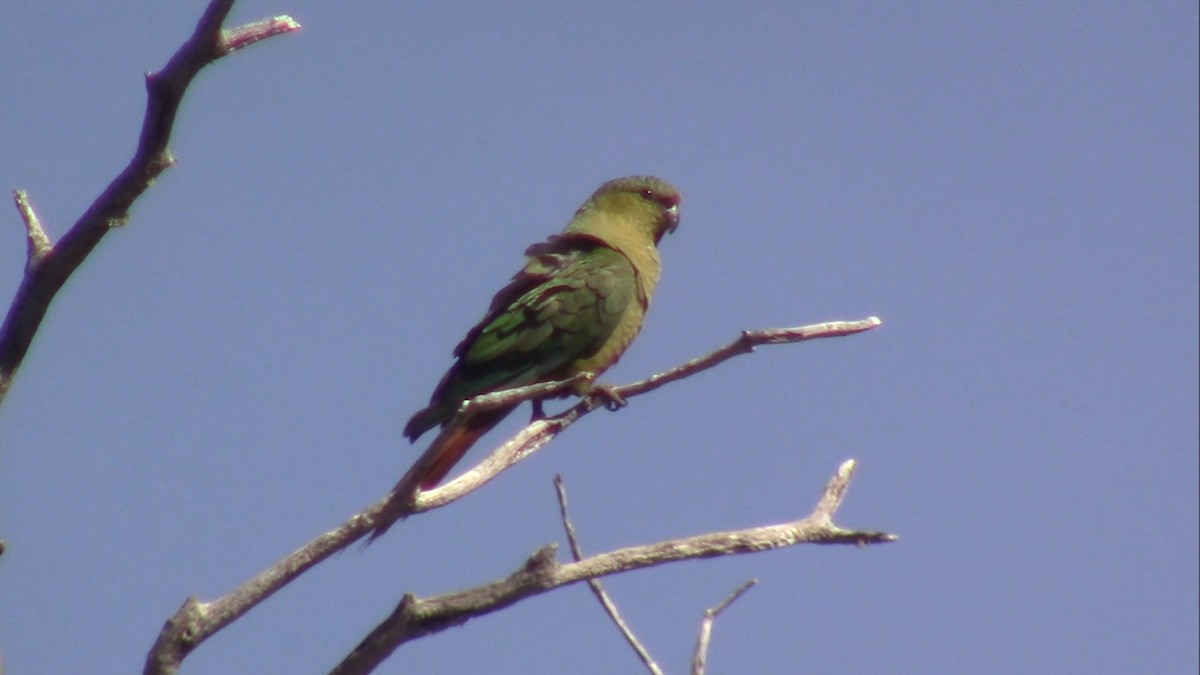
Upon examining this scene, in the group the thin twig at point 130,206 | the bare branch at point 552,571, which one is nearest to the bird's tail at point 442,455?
the bare branch at point 552,571

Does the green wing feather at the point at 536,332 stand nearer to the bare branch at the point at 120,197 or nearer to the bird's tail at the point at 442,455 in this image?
the bird's tail at the point at 442,455

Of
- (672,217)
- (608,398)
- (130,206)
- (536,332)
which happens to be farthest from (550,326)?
(130,206)

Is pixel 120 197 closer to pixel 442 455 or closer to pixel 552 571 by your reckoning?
pixel 552 571

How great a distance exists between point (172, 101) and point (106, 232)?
14.3 inches

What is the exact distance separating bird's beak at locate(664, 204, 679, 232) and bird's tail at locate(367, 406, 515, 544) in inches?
90.4

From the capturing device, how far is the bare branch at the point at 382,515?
2.95 metres

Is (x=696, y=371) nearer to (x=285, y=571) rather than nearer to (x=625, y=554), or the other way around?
(x=625, y=554)

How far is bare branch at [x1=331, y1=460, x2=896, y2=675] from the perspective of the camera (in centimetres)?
307

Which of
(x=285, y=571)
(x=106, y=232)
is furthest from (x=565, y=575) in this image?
(x=106, y=232)

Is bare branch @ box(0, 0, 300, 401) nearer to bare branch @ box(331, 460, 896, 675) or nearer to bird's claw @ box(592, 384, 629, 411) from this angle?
bare branch @ box(331, 460, 896, 675)

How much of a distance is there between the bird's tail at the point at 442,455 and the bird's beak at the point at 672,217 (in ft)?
7.53

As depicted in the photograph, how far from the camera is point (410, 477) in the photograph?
3.34m

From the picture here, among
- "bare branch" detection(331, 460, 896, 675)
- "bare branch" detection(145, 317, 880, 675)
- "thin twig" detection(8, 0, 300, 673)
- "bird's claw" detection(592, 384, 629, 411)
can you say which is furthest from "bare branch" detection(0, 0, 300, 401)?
"bird's claw" detection(592, 384, 629, 411)

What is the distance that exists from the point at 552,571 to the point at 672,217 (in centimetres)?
473
